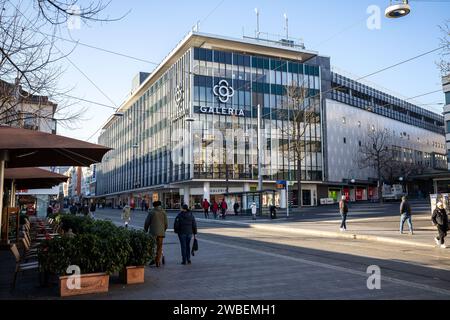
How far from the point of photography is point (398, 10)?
37.8 feet

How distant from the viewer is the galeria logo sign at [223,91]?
56531mm

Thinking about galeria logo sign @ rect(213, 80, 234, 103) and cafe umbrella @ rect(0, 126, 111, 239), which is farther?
galeria logo sign @ rect(213, 80, 234, 103)

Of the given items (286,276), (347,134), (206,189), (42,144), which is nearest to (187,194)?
(206,189)

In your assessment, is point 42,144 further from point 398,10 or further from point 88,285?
point 398,10

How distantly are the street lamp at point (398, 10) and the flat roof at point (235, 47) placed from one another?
45.9m

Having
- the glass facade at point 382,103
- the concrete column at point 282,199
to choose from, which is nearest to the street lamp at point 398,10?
the glass facade at point 382,103

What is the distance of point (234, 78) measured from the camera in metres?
57.9

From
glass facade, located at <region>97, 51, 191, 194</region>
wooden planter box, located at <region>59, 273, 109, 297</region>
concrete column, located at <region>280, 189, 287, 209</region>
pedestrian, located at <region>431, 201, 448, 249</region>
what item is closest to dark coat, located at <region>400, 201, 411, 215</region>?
pedestrian, located at <region>431, 201, 448, 249</region>

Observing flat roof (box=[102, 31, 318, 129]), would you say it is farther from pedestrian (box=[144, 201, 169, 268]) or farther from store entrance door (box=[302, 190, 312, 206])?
pedestrian (box=[144, 201, 169, 268])

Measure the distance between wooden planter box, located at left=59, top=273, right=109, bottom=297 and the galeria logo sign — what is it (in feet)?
163

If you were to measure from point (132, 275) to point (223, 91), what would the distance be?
49.8 metres

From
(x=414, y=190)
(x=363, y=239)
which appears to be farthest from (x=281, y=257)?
(x=414, y=190)

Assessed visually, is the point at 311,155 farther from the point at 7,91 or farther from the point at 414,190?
the point at 7,91

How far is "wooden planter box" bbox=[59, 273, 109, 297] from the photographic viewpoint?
7461 mm
